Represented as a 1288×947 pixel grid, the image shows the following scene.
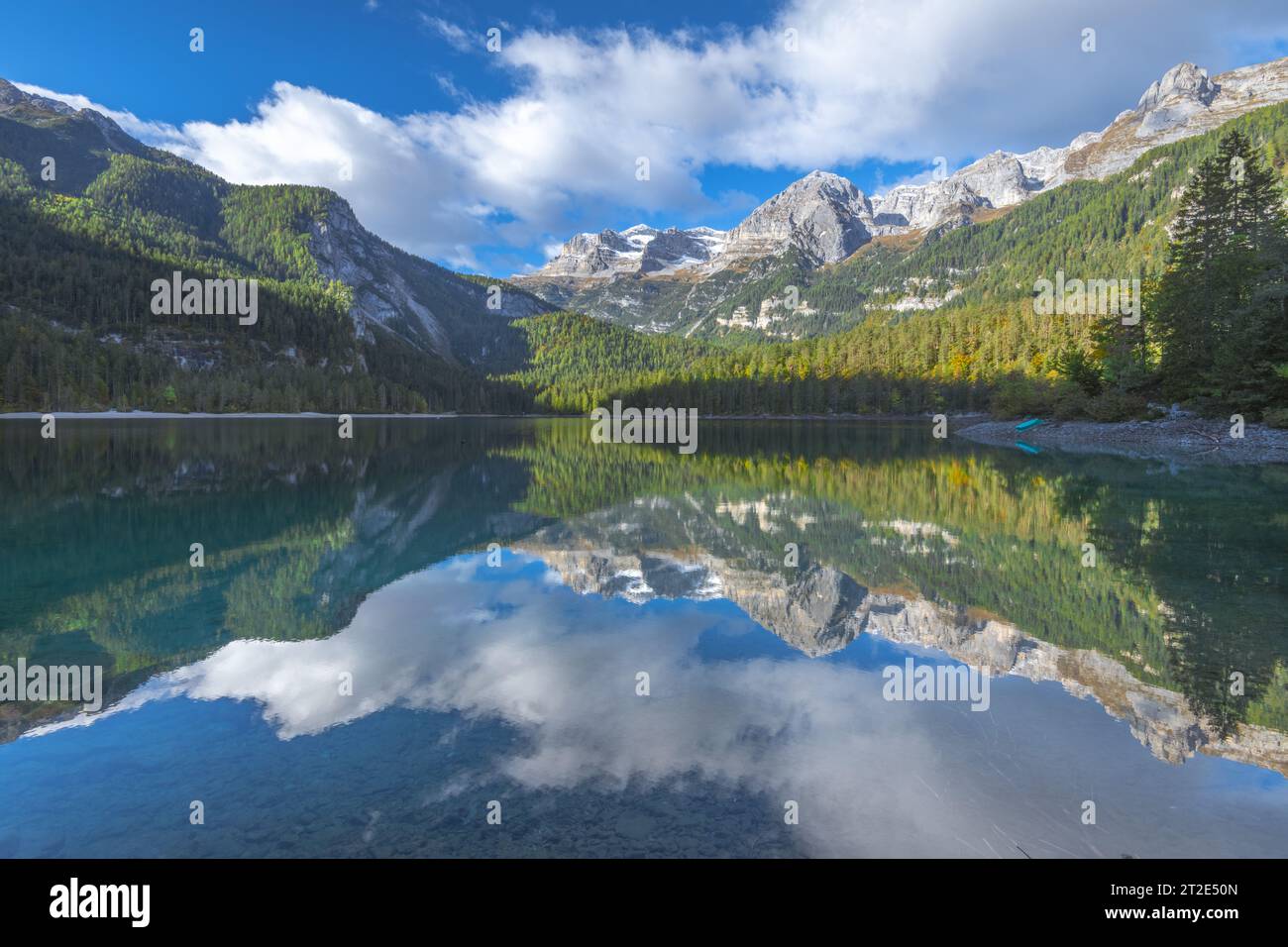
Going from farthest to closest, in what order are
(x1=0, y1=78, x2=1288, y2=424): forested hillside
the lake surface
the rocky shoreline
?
1. (x1=0, y1=78, x2=1288, y2=424): forested hillside
2. the rocky shoreline
3. the lake surface

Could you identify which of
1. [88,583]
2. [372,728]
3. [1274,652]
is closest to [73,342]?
[88,583]

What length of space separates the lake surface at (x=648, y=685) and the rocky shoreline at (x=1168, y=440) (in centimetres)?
2672

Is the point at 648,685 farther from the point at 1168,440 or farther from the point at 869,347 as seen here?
the point at 869,347

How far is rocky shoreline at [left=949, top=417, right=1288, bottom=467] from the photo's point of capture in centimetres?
4278

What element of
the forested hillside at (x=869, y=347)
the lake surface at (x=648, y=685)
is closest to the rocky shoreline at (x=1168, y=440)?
the forested hillside at (x=869, y=347)

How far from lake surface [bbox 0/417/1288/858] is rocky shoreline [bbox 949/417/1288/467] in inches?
1052

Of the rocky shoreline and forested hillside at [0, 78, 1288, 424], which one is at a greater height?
forested hillside at [0, 78, 1288, 424]

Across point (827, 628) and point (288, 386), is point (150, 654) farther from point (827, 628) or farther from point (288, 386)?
point (288, 386)

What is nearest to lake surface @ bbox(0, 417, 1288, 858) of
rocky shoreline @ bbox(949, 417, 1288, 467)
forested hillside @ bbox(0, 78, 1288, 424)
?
rocky shoreline @ bbox(949, 417, 1288, 467)

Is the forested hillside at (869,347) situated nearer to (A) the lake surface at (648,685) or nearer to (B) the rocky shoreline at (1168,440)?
(B) the rocky shoreline at (1168,440)

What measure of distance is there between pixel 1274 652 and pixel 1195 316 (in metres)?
59.1

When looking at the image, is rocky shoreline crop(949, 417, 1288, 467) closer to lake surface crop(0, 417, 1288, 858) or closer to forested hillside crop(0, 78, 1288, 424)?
forested hillside crop(0, 78, 1288, 424)

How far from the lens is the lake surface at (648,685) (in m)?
6.09
